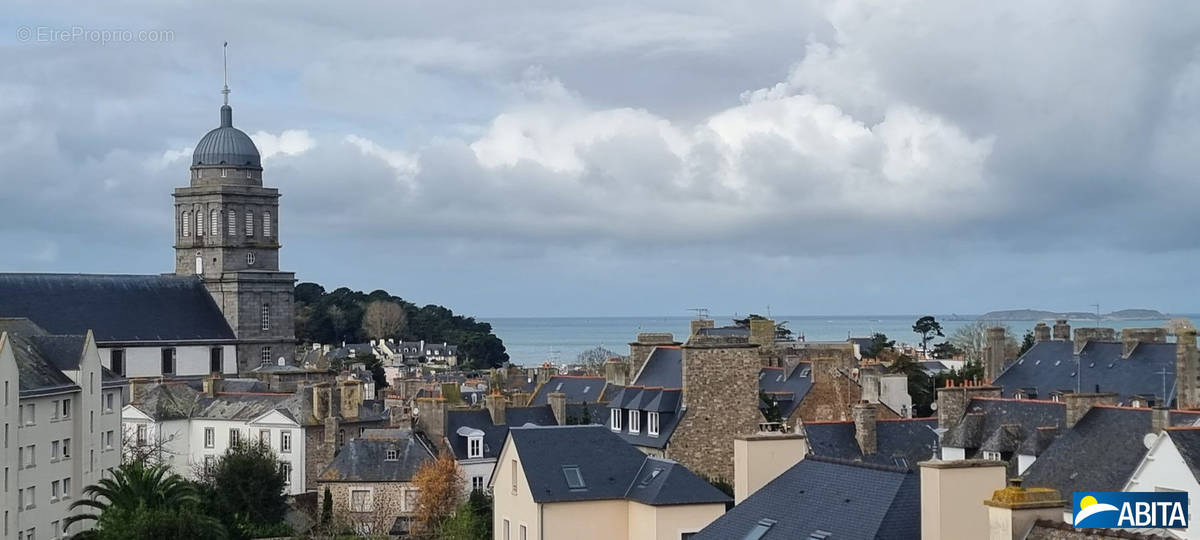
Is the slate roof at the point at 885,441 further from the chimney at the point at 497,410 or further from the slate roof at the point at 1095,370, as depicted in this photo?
the chimney at the point at 497,410

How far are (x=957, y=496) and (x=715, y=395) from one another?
27.2 m

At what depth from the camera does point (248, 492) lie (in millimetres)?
54781

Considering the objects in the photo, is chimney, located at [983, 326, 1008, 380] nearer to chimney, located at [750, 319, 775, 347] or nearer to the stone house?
chimney, located at [750, 319, 775, 347]

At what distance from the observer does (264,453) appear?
59594 millimetres

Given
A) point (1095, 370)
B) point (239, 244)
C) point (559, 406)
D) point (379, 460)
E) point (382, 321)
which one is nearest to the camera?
point (379, 460)

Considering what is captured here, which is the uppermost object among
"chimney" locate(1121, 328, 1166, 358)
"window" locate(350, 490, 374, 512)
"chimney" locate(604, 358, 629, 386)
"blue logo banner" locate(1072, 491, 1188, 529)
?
"chimney" locate(1121, 328, 1166, 358)

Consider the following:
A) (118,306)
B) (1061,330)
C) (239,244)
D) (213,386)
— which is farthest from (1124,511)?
(239,244)

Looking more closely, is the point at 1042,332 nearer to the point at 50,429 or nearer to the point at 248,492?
the point at 248,492

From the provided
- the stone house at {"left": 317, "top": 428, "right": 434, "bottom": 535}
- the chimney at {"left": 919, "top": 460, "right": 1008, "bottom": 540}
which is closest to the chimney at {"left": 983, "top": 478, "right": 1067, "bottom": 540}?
the chimney at {"left": 919, "top": 460, "right": 1008, "bottom": 540}

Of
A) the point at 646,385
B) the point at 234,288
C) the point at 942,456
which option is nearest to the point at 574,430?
the point at 942,456

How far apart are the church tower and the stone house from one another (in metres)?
42.1

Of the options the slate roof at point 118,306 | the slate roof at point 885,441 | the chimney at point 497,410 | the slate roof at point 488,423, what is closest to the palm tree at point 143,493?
the slate roof at point 488,423

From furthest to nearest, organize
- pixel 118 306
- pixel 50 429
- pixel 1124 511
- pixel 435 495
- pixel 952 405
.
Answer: pixel 118 306
pixel 435 495
pixel 50 429
pixel 952 405
pixel 1124 511

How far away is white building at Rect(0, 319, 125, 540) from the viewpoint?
47906 millimetres
